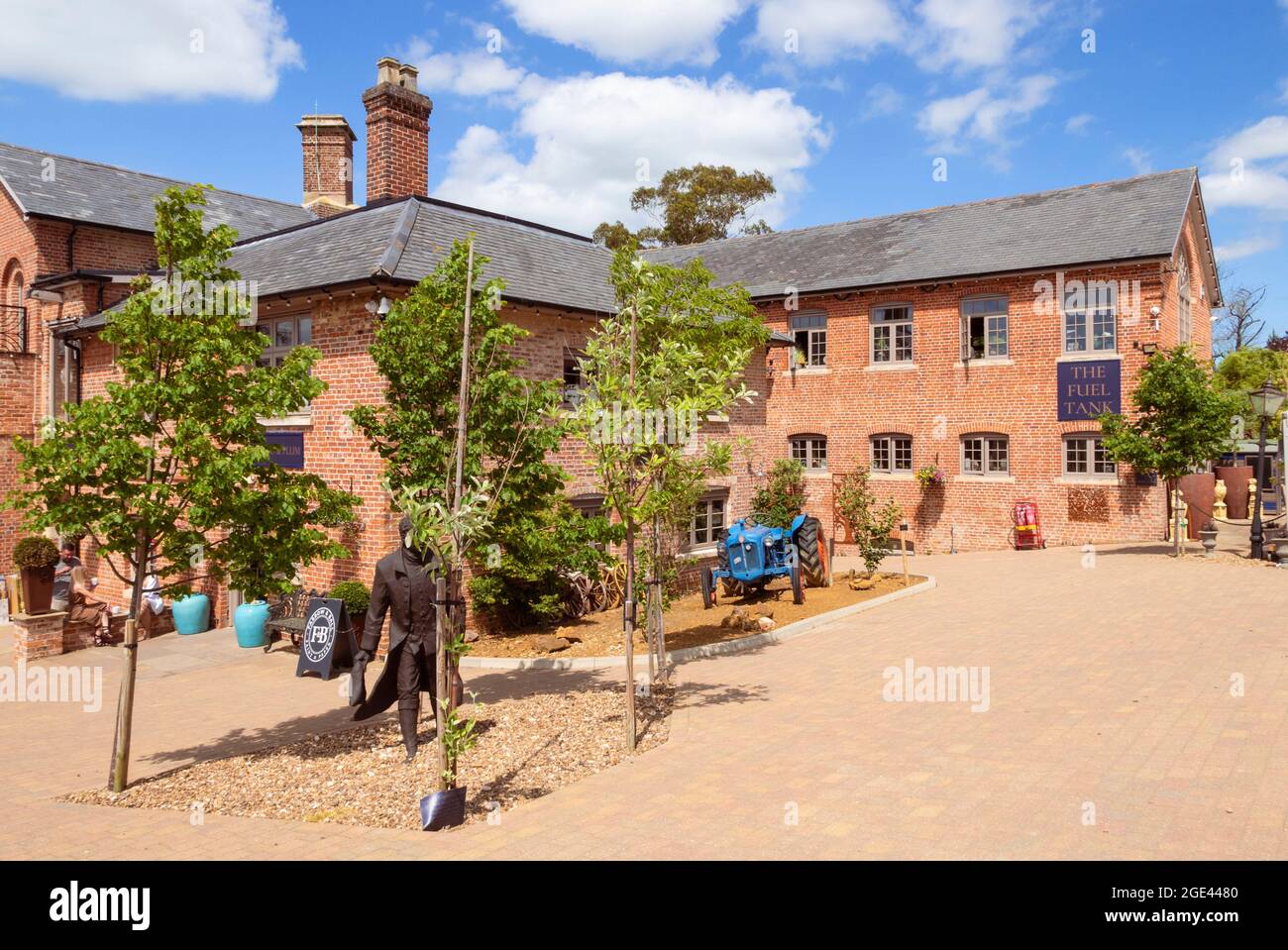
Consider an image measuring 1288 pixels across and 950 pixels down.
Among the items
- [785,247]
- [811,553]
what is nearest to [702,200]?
[785,247]

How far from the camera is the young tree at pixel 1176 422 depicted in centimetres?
1848

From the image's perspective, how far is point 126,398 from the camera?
7.32m

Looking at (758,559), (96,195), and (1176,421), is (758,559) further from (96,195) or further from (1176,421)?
(96,195)

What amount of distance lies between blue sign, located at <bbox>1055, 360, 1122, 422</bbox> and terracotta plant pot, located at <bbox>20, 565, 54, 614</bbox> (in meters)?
22.0

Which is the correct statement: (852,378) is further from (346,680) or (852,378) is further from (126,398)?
(126,398)

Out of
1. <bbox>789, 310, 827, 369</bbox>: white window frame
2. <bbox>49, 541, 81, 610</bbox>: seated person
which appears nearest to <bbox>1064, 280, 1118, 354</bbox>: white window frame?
<bbox>789, 310, 827, 369</bbox>: white window frame

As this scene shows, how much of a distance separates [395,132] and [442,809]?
14.8m

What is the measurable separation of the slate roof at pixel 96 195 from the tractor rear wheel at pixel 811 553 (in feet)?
52.7

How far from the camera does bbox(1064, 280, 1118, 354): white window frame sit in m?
22.2

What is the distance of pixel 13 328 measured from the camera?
73.0ft

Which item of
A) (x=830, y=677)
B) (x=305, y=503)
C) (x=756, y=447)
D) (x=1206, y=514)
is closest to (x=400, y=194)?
(x=756, y=447)

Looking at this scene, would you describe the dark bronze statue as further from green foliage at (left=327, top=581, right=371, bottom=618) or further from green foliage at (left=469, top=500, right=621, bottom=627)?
green foliage at (left=327, top=581, right=371, bottom=618)

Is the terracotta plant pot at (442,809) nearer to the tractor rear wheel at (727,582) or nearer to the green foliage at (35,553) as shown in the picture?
the tractor rear wheel at (727,582)
